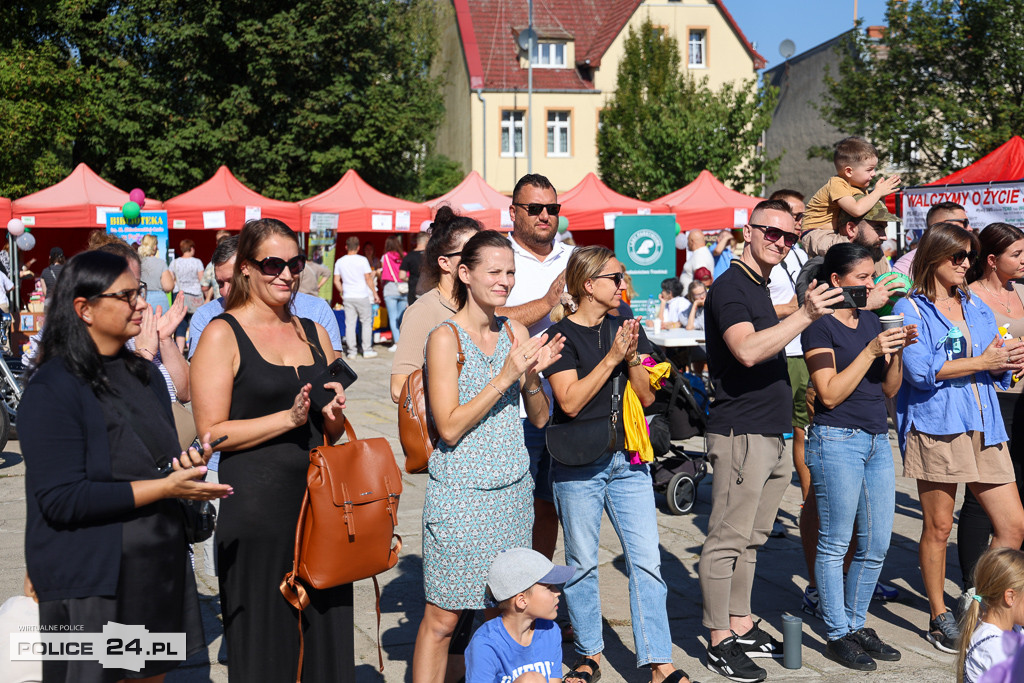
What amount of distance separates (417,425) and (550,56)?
1457 inches

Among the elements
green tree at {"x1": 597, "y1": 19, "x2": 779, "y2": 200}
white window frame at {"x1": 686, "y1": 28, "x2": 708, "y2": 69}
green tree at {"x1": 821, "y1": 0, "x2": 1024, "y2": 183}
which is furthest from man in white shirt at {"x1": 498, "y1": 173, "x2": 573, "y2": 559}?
white window frame at {"x1": 686, "y1": 28, "x2": 708, "y2": 69}

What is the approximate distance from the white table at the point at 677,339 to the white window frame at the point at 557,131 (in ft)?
95.4

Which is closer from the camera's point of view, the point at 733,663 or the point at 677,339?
the point at 733,663

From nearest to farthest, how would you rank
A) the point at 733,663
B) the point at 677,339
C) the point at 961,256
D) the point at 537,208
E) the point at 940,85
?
the point at 733,663 < the point at 537,208 < the point at 961,256 < the point at 677,339 < the point at 940,85

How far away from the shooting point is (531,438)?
462cm

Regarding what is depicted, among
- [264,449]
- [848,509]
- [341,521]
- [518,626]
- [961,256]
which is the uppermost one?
[961,256]

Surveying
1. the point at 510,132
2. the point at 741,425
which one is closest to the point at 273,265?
the point at 741,425

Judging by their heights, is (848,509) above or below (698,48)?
below

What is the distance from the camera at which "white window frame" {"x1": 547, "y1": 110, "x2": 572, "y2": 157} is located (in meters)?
38.1

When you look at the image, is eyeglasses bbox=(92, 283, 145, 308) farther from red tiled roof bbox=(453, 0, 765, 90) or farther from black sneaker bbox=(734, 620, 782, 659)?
red tiled roof bbox=(453, 0, 765, 90)

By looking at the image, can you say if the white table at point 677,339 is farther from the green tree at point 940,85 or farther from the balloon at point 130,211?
the green tree at point 940,85

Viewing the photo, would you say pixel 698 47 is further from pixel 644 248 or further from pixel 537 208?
pixel 537 208

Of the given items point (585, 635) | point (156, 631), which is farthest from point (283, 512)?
point (585, 635)

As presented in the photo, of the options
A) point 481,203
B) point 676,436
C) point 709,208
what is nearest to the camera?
point 676,436
